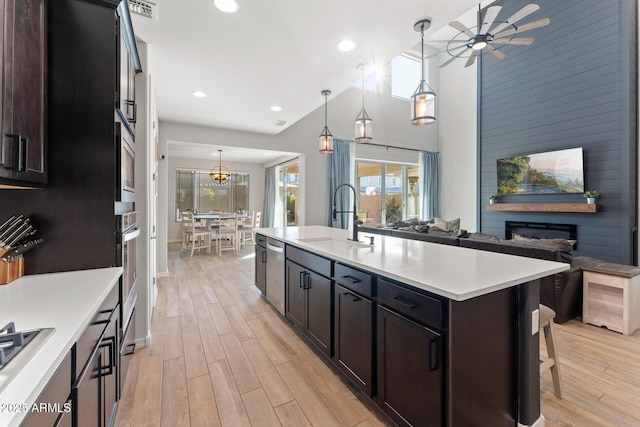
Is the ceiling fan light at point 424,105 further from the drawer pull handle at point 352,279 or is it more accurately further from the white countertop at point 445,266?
the drawer pull handle at point 352,279

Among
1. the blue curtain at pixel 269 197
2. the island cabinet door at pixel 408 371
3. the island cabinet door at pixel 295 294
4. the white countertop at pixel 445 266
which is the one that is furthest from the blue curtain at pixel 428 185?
the island cabinet door at pixel 408 371

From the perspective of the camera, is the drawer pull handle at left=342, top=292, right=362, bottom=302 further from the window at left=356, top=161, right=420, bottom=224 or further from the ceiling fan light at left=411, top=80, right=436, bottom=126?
the window at left=356, top=161, right=420, bottom=224

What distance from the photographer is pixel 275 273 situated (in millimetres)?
3125

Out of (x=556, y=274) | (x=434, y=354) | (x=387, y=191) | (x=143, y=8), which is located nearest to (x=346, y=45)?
(x=143, y=8)

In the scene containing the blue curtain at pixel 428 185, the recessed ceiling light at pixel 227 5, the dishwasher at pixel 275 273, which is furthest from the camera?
the blue curtain at pixel 428 185

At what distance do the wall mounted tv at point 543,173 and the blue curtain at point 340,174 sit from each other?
131 inches

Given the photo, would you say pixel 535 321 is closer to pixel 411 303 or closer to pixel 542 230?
pixel 411 303

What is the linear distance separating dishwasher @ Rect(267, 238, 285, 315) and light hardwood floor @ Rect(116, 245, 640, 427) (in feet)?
0.62

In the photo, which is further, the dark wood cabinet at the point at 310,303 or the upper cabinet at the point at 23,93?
the dark wood cabinet at the point at 310,303

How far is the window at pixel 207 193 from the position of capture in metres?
8.57

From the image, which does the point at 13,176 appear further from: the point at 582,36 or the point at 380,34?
the point at 582,36

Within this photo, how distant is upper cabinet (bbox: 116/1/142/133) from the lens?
163cm

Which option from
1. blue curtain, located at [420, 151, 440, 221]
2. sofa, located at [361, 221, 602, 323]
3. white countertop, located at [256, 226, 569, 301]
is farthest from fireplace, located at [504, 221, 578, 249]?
white countertop, located at [256, 226, 569, 301]

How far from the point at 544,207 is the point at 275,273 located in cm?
520
